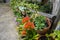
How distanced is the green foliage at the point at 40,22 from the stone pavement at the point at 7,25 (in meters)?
0.53

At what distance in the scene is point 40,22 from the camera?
321cm

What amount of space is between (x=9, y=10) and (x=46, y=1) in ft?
4.34

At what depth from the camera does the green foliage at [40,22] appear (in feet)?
10.2

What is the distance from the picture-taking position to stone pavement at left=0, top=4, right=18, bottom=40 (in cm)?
333

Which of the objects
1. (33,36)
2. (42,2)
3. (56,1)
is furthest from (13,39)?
(42,2)

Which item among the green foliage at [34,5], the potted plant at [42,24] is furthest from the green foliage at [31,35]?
the green foliage at [34,5]

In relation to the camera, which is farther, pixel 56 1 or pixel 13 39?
pixel 56 1

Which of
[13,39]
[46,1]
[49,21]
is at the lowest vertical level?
[13,39]

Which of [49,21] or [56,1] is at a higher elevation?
[56,1]

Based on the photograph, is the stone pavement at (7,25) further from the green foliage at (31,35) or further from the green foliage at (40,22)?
the green foliage at (40,22)

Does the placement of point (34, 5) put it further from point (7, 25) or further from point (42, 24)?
point (42, 24)

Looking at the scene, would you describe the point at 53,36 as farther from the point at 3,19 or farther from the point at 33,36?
the point at 3,19

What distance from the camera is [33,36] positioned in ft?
9.34

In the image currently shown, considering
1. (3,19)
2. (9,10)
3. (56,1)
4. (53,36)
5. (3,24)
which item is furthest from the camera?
(9,10)
